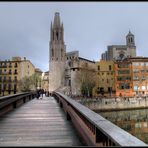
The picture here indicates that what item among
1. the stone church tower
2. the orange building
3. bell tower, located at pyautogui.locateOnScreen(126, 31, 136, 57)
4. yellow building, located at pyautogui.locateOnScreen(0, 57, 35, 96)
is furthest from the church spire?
the orange building

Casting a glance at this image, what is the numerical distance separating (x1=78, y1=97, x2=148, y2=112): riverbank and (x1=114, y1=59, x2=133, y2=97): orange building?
33.6 ft

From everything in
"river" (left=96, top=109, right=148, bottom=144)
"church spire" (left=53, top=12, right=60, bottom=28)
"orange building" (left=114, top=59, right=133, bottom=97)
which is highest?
"church spire" (left=53, top=12, right=60, bottom=28)

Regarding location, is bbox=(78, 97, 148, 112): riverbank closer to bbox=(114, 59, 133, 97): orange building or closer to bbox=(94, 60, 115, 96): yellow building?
bbox=(114, 59, 133, 97): orange building

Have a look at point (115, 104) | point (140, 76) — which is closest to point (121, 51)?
point (140, 76)

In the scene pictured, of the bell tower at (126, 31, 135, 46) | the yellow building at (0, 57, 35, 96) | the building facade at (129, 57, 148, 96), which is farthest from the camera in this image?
the bell tower at (126, 31, 135, 46)

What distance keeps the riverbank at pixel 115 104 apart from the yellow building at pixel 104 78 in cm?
1653

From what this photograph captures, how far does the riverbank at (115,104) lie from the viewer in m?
55.3

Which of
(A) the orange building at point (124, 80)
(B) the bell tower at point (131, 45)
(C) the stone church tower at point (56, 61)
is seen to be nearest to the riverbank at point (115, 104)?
(A) the orange building at point (124, 80)

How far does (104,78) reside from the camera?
76.2 m

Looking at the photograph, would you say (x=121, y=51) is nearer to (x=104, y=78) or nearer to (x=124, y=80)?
(x=104, y=78)

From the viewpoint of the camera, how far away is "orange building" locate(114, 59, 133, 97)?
70625 millimetres

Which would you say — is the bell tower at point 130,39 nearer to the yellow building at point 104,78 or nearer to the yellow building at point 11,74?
the yellow building at point 104,78

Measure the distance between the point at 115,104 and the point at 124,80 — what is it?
624 inches

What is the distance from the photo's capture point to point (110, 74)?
76500 mm
